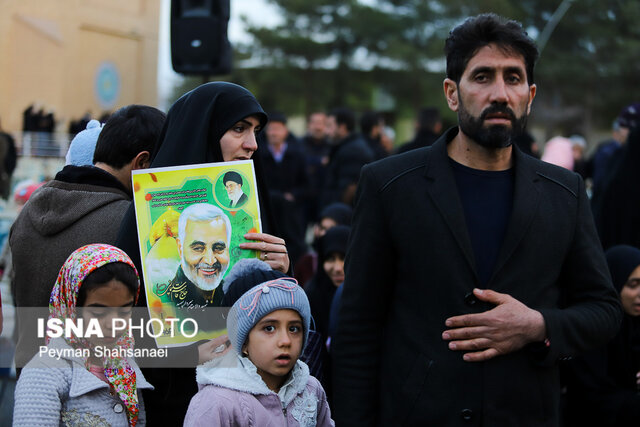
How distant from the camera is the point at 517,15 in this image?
131 ft

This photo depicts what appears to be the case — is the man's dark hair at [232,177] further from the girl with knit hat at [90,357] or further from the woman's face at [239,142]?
the girl with knit hat at [90,357]

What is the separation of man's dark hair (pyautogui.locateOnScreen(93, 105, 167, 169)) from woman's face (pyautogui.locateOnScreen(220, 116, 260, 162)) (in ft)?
1.17

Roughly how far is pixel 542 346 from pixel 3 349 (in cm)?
576

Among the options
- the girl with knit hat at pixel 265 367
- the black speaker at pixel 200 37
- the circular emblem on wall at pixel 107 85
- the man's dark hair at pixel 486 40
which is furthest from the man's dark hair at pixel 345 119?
the circular emblem on wall at pixel 107 85

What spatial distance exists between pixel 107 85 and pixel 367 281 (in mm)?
33662

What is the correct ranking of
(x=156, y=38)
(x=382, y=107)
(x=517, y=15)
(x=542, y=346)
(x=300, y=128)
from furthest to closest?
(x=300, y=128)
(x=382, y=107)
(x=517, y=15)
(x=156, y=38)
(x=542, y=346)

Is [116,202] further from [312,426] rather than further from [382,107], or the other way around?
[382,107]

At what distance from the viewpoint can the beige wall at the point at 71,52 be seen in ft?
95.1

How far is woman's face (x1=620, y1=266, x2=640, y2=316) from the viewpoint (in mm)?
5270

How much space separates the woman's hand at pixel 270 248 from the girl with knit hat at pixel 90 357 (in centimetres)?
46

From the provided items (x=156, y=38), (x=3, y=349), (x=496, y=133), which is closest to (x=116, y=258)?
(x=496, y=133)

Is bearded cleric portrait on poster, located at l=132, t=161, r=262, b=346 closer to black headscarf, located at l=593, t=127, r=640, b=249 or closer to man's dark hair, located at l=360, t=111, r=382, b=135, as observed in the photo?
black headscarf, located at l=593, t=127, r=640, b=249

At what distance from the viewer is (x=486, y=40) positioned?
10.0ft

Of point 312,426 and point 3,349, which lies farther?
point 3,349
